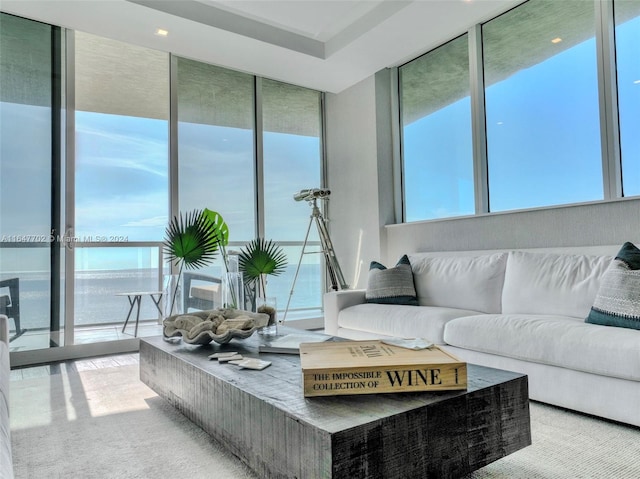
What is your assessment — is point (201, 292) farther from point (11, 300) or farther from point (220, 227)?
point (11, 300)

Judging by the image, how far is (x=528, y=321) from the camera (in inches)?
87.2

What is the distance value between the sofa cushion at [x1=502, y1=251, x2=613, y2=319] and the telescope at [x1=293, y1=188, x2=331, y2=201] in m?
2.02

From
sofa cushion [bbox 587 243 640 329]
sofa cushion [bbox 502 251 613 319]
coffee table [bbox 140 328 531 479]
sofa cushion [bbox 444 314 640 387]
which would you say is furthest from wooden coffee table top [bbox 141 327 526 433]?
sofa cushion [bbox 502 251 613 319]

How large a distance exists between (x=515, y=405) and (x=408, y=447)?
0.44 m

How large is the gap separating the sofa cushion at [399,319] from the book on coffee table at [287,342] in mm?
872

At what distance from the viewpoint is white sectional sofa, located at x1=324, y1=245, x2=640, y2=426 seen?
182cm

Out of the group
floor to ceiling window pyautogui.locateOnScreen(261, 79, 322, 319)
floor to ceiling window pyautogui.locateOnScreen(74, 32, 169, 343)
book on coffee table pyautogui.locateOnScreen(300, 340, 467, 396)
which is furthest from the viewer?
floor to ceiling window pyautogui.locateOnScreen(261, 79, 322, 319)

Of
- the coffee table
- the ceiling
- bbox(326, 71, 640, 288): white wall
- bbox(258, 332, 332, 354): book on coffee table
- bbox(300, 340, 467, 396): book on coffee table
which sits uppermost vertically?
the ceiling

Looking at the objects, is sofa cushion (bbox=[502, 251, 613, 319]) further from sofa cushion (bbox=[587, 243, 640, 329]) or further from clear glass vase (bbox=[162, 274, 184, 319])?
clear glass vase (bbox=[162, 274, 184, 319])

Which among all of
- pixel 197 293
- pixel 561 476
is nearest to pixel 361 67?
pixel 197 293

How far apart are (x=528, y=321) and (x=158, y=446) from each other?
6.09 ft

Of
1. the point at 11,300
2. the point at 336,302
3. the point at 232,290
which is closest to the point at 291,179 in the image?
the point at 336,302

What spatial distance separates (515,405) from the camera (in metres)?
1.30

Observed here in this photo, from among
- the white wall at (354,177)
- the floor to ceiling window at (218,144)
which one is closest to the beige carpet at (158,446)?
the floor to ceiling window at (218,144)
